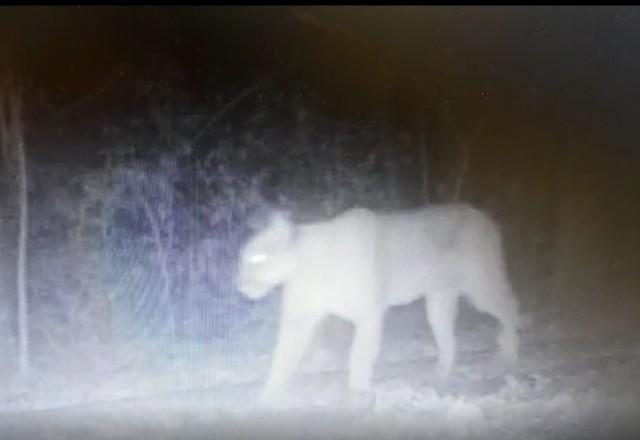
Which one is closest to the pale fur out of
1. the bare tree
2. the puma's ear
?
the puma's ear

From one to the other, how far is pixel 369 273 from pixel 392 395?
243 millimetres

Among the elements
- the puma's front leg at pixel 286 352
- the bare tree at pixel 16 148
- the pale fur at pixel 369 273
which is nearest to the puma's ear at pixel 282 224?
the pale fur at pixel 369 273

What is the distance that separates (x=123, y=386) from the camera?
55.7 inches

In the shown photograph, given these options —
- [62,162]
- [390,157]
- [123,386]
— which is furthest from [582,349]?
[62,162]

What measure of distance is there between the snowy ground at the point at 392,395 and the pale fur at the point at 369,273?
0.09 feet

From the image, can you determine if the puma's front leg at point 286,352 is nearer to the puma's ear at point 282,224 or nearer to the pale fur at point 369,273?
the pale fur at point 369,273

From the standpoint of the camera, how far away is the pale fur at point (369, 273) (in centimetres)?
141

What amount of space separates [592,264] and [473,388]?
0.34m

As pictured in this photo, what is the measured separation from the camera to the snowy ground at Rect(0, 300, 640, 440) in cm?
141

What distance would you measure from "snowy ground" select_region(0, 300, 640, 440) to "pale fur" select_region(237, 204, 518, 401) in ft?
0.09

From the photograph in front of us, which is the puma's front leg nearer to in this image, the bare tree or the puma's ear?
the puma's ear

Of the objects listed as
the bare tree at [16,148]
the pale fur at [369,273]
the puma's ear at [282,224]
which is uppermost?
the bare tree at [16,148]

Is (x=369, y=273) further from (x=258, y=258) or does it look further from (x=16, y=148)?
(x=16, y=148)

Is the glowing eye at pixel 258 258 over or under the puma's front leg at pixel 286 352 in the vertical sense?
over
